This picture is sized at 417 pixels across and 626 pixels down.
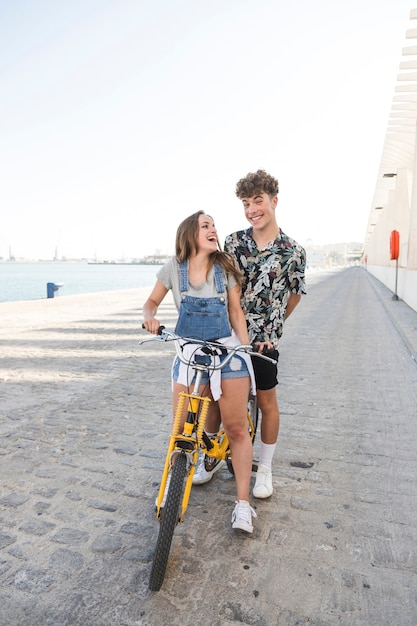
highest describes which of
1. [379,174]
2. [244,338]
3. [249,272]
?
[379,174]

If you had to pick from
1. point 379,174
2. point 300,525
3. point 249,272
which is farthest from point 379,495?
point 379,174

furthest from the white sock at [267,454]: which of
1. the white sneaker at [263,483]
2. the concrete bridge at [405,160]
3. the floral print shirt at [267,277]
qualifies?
the concrete bridge at [405,160]

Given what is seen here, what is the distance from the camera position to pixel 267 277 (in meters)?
3.06

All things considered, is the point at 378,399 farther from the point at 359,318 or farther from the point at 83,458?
the point at 359,318

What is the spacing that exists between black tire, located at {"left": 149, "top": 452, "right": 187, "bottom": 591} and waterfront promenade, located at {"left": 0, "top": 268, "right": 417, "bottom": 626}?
88 mm

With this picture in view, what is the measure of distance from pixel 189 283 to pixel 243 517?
4.73 ft

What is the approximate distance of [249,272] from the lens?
3.09 meters

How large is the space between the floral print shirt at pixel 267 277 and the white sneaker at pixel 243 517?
1034 millimetres

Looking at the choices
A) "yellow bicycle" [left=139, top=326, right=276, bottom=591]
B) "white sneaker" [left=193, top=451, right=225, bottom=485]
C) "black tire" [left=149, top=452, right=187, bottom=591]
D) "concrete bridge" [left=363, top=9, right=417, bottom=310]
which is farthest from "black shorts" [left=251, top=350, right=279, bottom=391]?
"concrete bridge" [left=363, top=9, right=417, bottom=310]

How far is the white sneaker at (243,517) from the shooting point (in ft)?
9.28

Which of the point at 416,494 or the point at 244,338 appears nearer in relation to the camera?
the point at 244,338

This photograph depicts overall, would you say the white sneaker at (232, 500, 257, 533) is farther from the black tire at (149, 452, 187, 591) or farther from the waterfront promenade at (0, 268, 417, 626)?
the black tire at (149, 452, 187, 591)

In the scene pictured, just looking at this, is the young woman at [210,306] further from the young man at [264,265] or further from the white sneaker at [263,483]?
the white sneaker at [263,483]

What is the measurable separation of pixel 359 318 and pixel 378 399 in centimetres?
889
